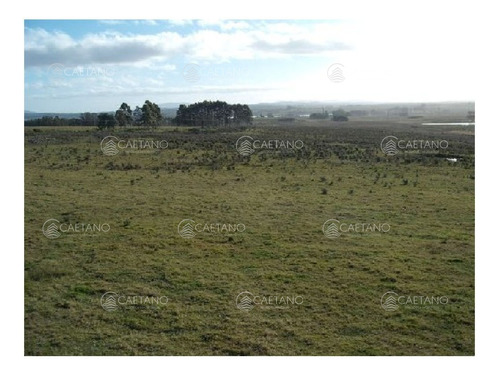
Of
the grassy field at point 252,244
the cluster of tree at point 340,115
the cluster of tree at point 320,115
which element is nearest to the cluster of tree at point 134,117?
the grassy field at point 252,244

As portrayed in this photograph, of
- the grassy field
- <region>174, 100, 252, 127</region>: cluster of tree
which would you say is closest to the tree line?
<region>174, 100, 252, 127</region>: cluster of tree

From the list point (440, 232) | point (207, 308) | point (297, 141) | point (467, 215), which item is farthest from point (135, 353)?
point (467, 215)

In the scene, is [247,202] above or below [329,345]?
above

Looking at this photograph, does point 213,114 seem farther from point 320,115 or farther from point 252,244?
point 252,244

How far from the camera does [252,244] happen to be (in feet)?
39.4

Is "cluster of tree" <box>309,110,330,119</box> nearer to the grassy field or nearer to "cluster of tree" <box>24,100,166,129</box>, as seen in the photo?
the grassy field

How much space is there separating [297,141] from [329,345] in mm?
5949

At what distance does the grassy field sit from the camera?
32.7 feet

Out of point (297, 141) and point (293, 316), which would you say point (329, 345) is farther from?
point (297, 141)

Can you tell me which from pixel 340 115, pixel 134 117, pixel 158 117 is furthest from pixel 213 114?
pixel 340 115

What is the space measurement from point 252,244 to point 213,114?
3.98m

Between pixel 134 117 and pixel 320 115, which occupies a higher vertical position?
pixel 320 115

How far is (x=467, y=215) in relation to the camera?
41.2 feet

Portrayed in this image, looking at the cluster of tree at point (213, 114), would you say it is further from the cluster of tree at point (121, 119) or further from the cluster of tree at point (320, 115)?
the cluster of tree at point (320, 115)
